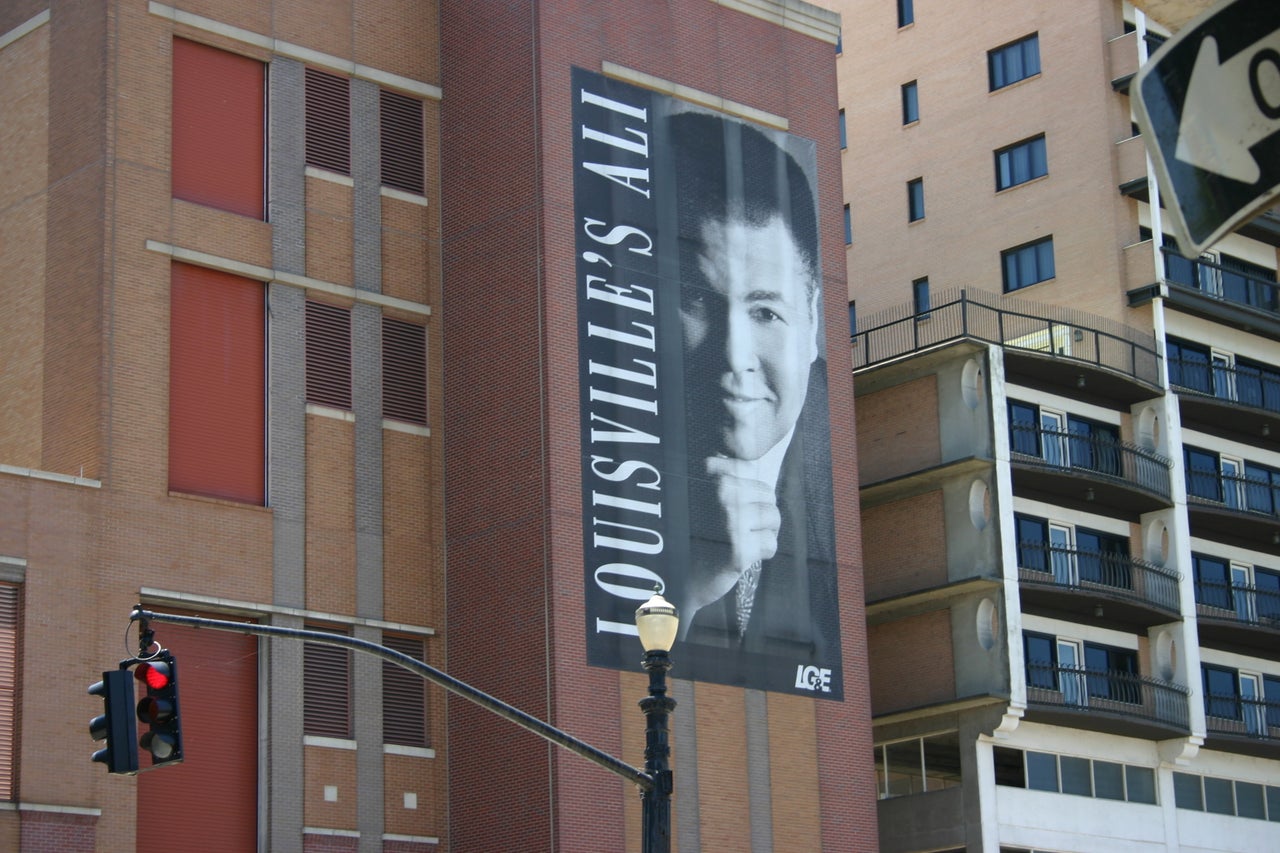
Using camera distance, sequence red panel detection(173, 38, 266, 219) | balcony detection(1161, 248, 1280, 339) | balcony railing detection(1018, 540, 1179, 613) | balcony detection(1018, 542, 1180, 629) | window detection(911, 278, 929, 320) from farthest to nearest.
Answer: window detection(911, 278, 929, 320) < balcony detection(1161, 248, 1280, 339) < balcony railing detection(1018, 540, 1179, 613) < balcony detection(1018, 542, 1180, 629) < red panel detection(173, 38, 266, 219)

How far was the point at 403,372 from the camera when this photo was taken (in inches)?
1774

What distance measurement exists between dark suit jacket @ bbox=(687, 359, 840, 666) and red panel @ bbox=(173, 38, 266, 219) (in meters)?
13.1

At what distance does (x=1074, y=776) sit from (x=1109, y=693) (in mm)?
2595

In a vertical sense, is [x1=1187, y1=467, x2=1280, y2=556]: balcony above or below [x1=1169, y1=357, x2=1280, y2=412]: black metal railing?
below

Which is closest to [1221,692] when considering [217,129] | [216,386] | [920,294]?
[920,294]

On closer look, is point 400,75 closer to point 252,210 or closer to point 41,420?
point 252,210

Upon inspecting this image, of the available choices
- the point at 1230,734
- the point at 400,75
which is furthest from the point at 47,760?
the point at 1230,734

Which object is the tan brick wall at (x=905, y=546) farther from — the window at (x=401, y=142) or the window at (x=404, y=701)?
the window at (x=401, y=142)

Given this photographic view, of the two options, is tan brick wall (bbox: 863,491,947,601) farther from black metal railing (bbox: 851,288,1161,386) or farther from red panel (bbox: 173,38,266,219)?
red panel (bbox: 173,38,266,219)

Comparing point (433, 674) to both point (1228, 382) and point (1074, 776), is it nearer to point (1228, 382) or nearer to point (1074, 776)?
point (1074, 776)

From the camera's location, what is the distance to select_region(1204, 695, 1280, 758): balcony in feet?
188

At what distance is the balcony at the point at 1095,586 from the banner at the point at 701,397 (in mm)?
9286

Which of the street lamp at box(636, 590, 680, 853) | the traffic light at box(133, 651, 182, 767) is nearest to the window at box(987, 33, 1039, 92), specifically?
the street lamp at box(636, 590, 680, 853)

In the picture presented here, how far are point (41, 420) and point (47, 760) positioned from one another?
771 centimetres
